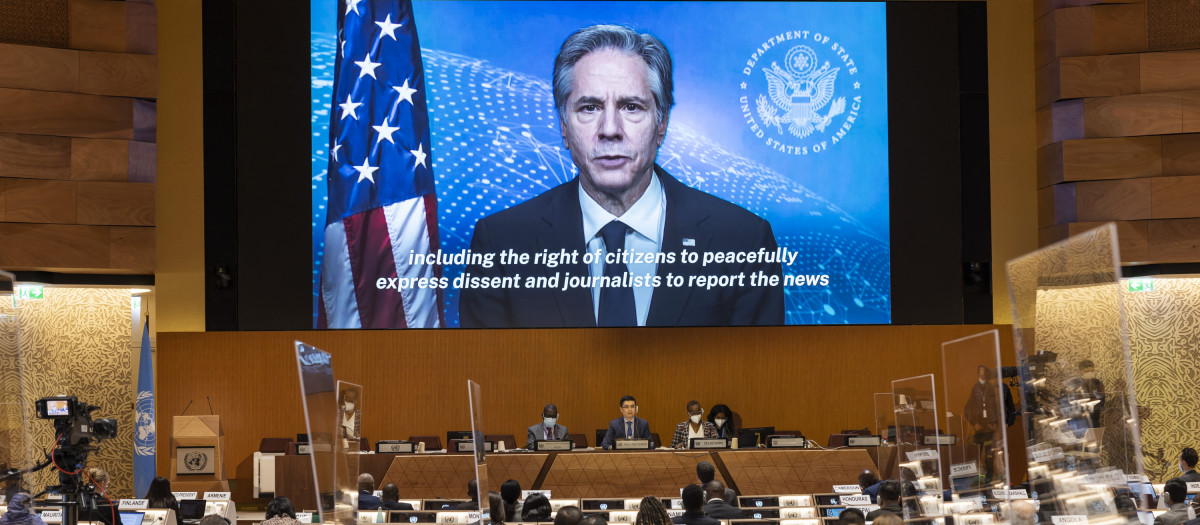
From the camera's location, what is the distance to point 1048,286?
12.7 feet

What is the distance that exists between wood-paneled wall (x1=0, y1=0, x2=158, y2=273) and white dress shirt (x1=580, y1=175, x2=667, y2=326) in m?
4.46

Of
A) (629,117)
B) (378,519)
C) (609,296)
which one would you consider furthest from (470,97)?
(378,519)

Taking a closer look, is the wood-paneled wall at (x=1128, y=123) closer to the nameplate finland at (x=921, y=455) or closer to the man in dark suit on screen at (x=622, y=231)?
the man in dark suit on screen at (x=622, y=231)

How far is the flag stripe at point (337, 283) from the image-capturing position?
11578 mm

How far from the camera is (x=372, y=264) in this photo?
11555mm

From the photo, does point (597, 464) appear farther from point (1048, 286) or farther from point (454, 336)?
point (1048, 286)

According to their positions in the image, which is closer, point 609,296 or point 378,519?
point 378,519

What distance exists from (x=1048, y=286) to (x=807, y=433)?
848 centimetres

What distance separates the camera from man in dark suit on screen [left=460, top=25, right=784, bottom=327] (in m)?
11.7

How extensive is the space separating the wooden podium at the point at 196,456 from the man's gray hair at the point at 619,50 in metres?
4.82

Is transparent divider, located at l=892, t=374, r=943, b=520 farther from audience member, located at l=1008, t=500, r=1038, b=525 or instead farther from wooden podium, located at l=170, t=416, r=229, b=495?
wooden podium, located at l=170, t=416, r=229, b=495

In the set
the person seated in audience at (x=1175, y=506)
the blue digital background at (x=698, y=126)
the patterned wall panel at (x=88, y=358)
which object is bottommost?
the person seated in audience at (x=1175, y=506)

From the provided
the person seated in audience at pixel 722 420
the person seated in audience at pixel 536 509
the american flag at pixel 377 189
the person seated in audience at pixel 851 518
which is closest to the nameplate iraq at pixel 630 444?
the person seated in audience at pixel 722 420

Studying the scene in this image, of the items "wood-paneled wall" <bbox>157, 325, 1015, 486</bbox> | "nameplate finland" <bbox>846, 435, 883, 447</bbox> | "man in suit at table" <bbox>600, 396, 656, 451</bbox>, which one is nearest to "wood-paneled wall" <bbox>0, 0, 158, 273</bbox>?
"wood-paneled wall" <bbox>157, 325, 1015, 486</bbox>
